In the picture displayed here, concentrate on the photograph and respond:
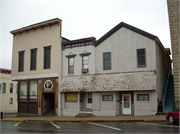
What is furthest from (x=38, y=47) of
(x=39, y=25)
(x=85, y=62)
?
(x=85, y=62)

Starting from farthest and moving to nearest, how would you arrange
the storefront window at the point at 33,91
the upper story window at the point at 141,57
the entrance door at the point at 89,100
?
the storefront window at the point at 33,91, the entrance door at the point at 89,100, the upper story window at the point at 141,57

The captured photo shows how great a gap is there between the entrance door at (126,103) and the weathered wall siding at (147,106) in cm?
108

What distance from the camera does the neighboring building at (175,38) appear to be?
17.7 meters

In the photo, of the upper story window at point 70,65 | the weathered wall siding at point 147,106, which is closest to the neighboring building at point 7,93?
the upper story window at point 70,65

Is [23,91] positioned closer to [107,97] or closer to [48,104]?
[48,104]

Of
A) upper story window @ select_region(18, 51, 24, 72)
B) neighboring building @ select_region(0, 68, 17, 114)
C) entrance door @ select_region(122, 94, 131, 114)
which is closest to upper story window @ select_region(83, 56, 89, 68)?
entrance door @ select_region(122, 94, 131, 114)

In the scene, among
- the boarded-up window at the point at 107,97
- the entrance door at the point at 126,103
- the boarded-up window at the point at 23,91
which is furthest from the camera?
the boarded-up window at the point at 23,91

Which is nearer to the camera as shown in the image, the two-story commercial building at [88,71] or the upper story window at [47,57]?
the two-story commercial building at [88,71]

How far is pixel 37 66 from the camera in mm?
26609

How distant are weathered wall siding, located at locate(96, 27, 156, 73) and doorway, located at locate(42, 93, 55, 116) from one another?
7.95 m

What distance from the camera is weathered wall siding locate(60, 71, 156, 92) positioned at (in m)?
19.7

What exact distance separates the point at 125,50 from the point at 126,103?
5.25m

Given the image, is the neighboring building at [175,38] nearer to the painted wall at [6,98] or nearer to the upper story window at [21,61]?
the upper story window at [21,61]

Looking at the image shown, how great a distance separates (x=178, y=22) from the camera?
1828cm
